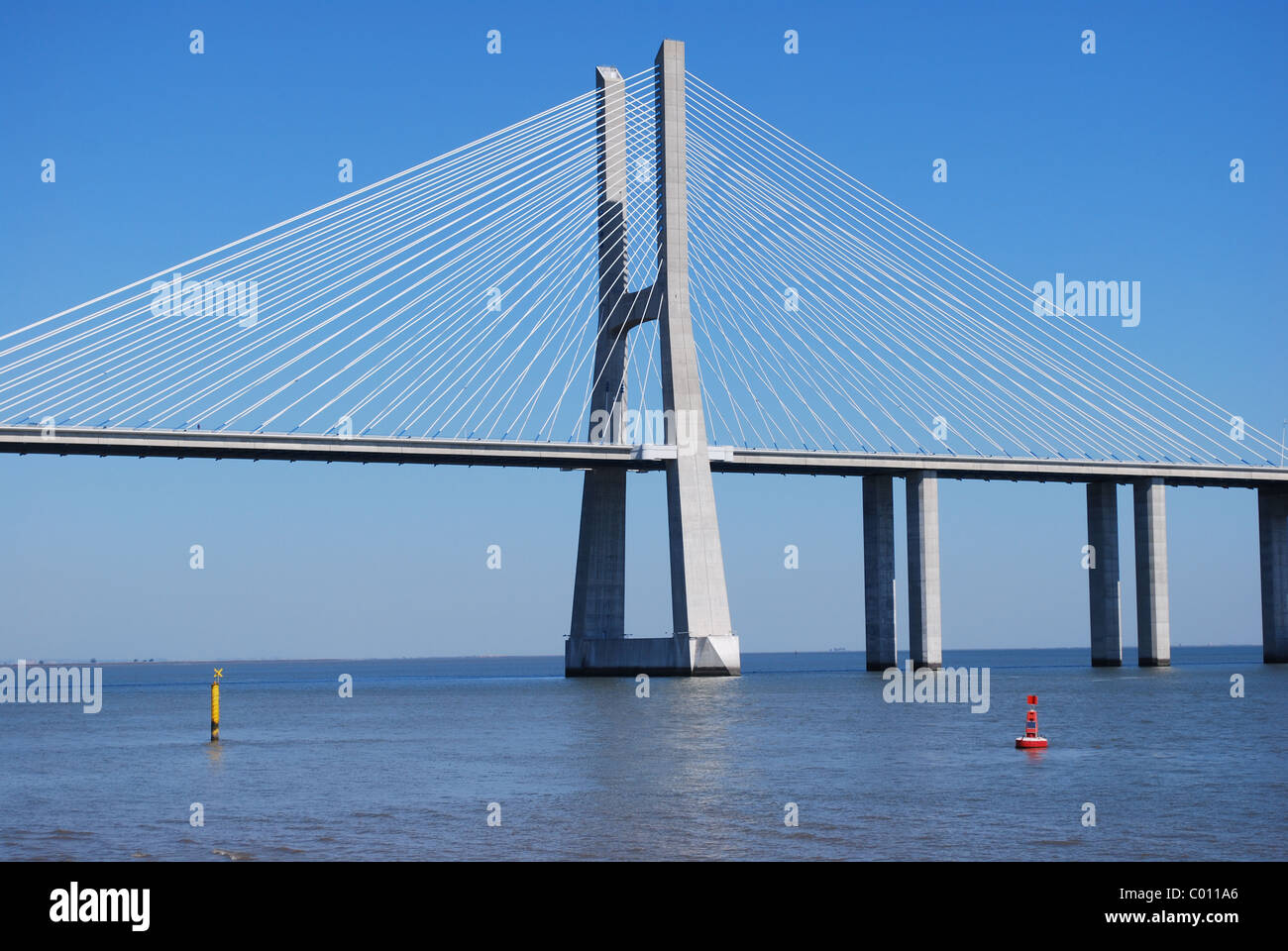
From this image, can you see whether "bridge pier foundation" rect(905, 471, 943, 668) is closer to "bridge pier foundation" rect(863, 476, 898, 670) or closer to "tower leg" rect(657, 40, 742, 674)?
"bridge pier foundation" rect(863, 476, 898, 670)

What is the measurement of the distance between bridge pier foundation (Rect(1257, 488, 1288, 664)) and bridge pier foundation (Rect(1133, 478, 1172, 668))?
729 cm

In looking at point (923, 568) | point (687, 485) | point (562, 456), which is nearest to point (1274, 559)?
point (923, 568)

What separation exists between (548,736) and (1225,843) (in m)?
23.0

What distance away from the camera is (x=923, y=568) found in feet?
276

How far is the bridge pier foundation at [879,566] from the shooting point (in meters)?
85.4

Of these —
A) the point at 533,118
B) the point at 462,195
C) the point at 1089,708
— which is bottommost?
the point at 1089,708

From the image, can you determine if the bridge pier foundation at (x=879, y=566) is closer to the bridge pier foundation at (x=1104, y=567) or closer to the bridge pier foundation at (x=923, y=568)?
the bridge pier foundation at (x=923, y=568)

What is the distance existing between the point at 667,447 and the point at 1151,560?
33323 mm

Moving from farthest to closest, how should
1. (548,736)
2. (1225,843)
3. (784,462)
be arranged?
(784,462)
(548,736)
(1225,843)

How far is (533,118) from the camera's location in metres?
71.5

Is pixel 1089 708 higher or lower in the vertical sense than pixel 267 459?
lower

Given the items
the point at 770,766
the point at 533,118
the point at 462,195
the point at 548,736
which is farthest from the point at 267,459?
the point at 770,766

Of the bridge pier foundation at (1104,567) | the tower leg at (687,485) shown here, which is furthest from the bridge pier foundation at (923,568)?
the tower leg at (687,485)
